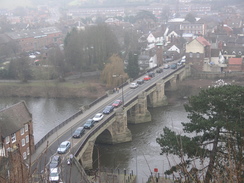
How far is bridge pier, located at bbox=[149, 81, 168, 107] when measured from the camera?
120ft

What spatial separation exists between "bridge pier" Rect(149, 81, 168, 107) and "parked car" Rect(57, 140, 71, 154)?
1705 cm

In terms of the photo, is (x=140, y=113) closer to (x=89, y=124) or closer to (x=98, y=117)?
(x=98, y=117)

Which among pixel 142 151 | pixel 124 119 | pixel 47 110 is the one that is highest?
pixel 124 119

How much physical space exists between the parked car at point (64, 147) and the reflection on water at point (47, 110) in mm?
7278

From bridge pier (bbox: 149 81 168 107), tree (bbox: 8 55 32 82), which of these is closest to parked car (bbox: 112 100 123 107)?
bridge pier (bbox: 149 81 168 107)

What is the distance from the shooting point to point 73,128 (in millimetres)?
24359

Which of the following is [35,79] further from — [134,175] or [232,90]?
[232,90]

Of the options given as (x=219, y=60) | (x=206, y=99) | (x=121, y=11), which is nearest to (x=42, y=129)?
(x=206, y=99)

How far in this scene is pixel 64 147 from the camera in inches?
801

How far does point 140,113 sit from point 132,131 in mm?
2593

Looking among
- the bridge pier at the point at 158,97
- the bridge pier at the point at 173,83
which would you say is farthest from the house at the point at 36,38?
the bridge pier at the point at 158,97

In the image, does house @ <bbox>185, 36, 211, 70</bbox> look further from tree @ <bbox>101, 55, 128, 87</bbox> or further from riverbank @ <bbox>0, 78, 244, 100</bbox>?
tree @ <bbox>101, 55, 128, 87</bbox>

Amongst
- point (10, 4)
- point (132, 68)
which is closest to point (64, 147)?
point (132, 68)

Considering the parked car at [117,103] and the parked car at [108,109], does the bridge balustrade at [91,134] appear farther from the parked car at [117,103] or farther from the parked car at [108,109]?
the parked car at [117,103]
